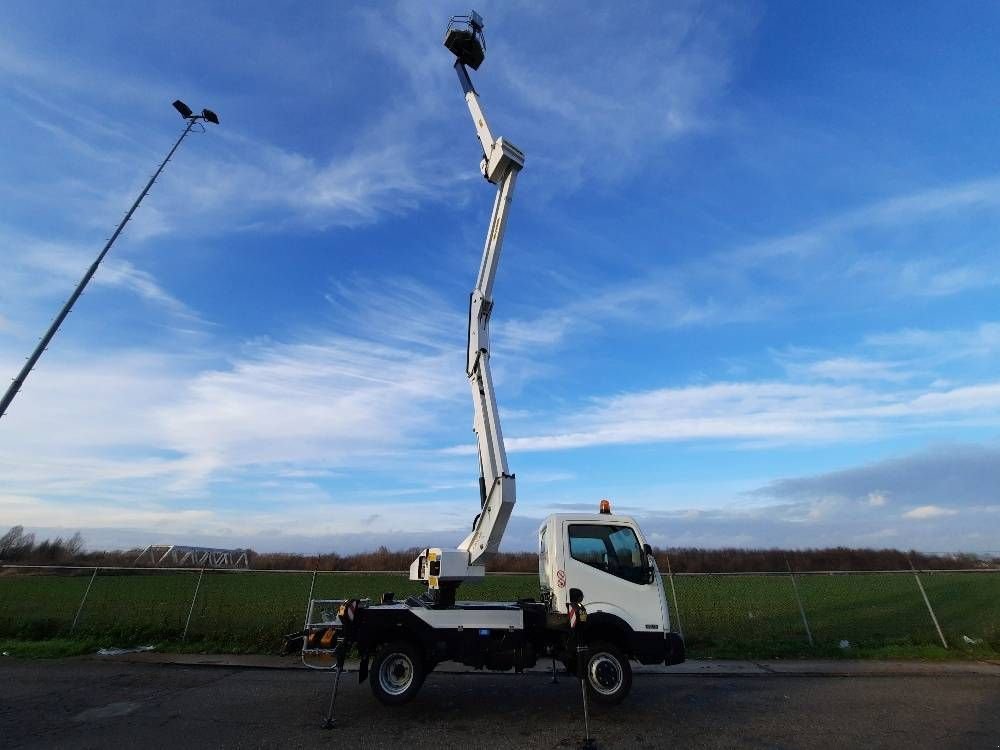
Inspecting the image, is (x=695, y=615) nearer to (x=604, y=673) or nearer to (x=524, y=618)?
(x=604, y=673)

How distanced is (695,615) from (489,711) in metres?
11.1

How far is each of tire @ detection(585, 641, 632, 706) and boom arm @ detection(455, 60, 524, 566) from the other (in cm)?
193

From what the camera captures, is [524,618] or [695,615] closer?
[524,618]

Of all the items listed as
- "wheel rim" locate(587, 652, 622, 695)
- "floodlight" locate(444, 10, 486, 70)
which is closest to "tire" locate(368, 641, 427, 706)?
"wheel rim" locate(587, 652, 622, 695)

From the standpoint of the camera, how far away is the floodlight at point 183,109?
466 inches

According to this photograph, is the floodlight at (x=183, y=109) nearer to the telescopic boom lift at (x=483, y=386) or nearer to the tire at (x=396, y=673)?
the telescopic boom lift at (x=483, y=386)

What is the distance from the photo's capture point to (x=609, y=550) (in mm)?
7398

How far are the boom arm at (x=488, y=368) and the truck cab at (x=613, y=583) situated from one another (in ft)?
2.92

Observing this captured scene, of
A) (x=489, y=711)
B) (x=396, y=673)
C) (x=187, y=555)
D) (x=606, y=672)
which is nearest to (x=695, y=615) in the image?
(x=606, y=672)

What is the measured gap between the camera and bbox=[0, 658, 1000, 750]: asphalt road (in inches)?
228

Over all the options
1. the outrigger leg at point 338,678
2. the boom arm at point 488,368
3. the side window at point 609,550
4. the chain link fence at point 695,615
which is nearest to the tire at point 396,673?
the outrigger leg at point 338,678

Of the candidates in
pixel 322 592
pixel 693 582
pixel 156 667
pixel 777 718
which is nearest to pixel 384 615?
pixel 777 718

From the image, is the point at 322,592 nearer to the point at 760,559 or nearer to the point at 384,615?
the point at 384,615

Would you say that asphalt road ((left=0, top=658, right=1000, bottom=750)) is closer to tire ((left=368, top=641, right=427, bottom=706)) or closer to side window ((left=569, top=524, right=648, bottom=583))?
tire ((left=368, top=641, right=427, bottom=706))
